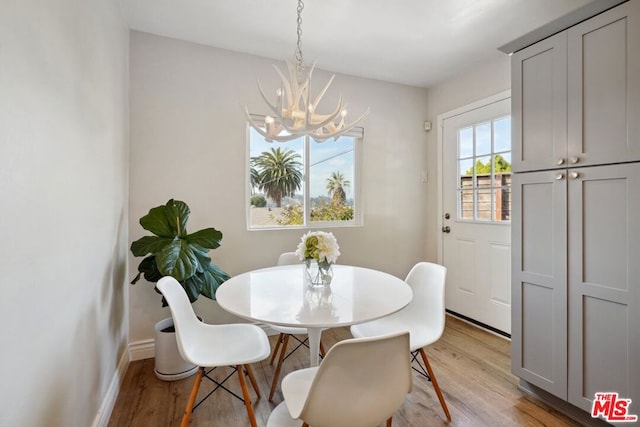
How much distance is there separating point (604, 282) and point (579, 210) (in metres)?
0.38

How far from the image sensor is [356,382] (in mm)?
979

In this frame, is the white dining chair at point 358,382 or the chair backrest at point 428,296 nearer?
the white dining chair at point 358,382

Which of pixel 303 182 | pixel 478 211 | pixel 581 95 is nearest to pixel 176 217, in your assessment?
pixel 303 182

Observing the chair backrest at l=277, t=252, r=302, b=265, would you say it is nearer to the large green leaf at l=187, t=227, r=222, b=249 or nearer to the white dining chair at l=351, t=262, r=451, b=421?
the large green leaf at l=187, t=227, r=222, b=249

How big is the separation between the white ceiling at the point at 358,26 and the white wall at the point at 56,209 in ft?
1.68

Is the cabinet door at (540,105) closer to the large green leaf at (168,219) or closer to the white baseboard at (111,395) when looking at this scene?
the large green leaf at (168,219)

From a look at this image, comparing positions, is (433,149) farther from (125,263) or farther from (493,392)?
(125,263)

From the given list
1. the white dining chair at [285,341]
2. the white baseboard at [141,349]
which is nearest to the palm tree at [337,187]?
the white dining chair at [285,341]

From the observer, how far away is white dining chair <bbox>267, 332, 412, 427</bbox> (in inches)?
37.5

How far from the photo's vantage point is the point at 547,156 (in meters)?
1.79

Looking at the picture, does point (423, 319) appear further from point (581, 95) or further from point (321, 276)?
point (581, 95)

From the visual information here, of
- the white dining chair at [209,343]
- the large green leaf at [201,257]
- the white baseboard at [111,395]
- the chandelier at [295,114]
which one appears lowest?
the white baseboard at [111,395]

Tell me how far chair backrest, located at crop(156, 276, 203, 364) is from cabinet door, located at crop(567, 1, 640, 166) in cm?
224

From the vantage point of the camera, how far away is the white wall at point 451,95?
2764 millimetres
